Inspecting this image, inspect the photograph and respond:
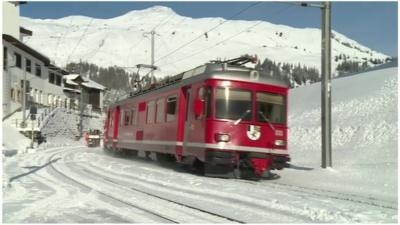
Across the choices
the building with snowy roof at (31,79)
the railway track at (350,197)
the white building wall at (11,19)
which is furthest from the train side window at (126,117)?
the building with snowy roof at (31,79)

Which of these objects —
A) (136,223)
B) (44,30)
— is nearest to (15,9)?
(136,223)

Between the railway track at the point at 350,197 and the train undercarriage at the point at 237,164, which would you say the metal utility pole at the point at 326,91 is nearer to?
the train undercarriage at the point at 237,164

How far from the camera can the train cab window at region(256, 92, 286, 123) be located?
14141 mm

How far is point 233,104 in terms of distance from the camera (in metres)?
13.8

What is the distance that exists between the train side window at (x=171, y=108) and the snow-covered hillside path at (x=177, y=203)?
3345mm

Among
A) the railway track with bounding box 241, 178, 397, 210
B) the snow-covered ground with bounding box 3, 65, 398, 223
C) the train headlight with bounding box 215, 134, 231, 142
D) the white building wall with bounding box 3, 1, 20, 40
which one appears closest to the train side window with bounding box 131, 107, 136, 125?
the snow-covered ground with bounding box 3, 65, 398, 223

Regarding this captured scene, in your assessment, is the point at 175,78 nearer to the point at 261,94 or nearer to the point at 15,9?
the point at 261,94

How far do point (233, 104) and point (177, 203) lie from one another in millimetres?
5268

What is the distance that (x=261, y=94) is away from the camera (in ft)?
46.5

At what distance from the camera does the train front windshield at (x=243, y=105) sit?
44.9 feet

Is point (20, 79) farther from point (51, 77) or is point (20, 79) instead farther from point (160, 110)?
point (160, 110)

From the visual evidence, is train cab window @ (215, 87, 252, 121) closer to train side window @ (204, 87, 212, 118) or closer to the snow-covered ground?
train side window @ (204, 87, 212, 118)

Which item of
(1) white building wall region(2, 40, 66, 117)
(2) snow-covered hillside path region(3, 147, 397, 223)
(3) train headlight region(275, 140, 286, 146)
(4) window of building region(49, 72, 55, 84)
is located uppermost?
(4) window of building region(49, 72, 55, 84)

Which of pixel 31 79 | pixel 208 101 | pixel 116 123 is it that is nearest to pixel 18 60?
pixel 31 79
